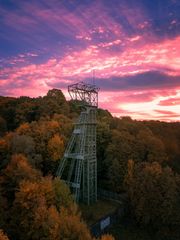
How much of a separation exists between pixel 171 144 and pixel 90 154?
24.9 metres

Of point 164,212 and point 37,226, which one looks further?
point 164,212

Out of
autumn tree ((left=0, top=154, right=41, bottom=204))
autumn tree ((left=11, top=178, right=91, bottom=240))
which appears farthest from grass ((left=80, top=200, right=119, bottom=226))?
autumn tree ((left=0, top=154, right=41, bottom=204))

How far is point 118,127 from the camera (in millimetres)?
43531

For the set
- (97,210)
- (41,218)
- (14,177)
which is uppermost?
(14,177)

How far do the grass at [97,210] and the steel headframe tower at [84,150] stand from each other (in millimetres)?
947

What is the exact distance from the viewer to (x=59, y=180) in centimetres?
2655

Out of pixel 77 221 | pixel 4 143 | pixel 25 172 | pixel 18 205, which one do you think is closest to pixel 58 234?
pixel 77 221

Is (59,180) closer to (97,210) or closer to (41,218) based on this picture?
(41,218)

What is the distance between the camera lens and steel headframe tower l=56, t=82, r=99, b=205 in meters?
31.7

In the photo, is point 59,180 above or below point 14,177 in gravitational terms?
below

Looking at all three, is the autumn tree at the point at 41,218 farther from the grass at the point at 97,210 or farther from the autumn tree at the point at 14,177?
the grass at the point at 97,210

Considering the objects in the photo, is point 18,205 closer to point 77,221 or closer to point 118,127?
point 77,221

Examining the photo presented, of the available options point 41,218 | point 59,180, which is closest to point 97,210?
point 59,180

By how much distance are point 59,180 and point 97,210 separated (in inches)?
269
